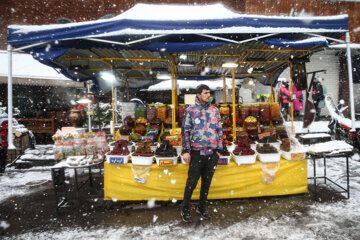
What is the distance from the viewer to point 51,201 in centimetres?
396

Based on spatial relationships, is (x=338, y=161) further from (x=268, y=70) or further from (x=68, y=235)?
(x=68, y=235)

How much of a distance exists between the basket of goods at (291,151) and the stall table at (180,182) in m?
0.10

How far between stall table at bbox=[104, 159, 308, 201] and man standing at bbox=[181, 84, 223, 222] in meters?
0.61

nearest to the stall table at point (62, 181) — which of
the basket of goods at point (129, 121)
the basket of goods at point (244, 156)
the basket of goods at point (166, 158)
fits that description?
the basket of goods at point (166, 158)

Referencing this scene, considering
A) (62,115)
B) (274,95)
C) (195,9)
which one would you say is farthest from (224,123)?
(62,115)

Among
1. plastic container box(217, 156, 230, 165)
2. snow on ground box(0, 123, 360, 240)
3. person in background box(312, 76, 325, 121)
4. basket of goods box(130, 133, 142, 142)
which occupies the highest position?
person in background box(312, 76, 325, 121)

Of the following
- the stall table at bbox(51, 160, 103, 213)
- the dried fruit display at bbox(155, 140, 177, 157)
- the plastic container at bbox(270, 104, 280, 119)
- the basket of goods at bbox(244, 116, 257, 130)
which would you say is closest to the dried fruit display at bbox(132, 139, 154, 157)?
the dried fruit display at bbox(155, 140, 177, 157)

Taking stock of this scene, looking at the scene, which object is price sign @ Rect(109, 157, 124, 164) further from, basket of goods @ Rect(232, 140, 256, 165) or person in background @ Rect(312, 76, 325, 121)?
person in background @ Rect(312, 76, 325, 121)

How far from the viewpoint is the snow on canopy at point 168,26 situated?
3.27 m

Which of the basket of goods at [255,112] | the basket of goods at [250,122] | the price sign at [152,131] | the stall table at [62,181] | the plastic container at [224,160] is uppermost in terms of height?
the basket of goods at [255,112]

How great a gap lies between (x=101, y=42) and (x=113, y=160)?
2.13 meters

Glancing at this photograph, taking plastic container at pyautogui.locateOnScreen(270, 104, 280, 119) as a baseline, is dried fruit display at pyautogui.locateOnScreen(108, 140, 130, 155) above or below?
below

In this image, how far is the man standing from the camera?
292 cm

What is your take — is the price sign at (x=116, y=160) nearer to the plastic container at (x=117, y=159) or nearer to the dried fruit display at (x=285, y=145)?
the plastic container at (x=117, y=159)
